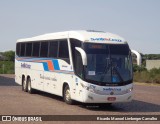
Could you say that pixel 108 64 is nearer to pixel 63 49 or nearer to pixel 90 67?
pixel 90 67

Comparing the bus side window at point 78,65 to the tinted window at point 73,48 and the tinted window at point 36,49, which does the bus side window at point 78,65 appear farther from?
the tinted window at point 36,49

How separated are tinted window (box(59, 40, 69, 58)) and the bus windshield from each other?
1.78 m

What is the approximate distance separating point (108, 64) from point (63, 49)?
119 inches

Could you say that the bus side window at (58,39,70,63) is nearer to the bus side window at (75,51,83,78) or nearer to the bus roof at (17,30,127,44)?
the bus roof at (17,30,127,44)

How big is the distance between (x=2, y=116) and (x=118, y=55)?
6.35 metres

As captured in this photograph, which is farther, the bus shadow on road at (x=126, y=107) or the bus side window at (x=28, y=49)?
the bus side window at (x=28, y=49)

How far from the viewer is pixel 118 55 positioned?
63.4 feet

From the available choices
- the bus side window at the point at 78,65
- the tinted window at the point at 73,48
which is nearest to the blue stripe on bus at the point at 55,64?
the tinted window at the point at 73,48

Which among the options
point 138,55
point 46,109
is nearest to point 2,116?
point 46,109

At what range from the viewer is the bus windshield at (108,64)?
1861cm

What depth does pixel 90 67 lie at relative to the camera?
18656 mm

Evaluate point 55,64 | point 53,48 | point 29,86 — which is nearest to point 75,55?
point 55,64

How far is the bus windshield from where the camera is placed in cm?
1861

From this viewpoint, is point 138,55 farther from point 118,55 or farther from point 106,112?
point 106,112
